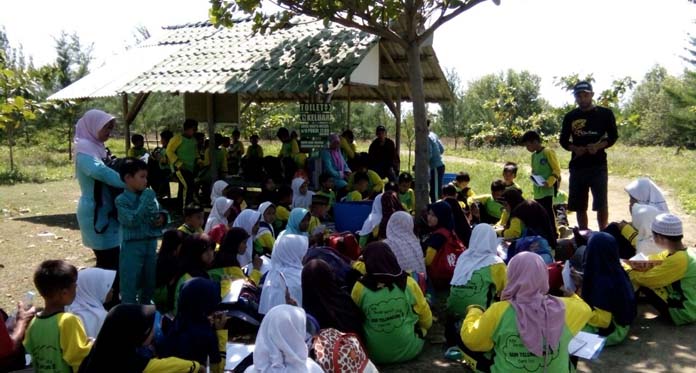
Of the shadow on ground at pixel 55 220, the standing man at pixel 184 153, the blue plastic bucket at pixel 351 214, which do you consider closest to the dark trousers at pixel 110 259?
the blue plastic bucket at pixel 351 214

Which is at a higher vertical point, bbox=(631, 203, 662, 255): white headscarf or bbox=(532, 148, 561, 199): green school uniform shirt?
bbox=(532, 148, 561, 199): green school uniform shirt

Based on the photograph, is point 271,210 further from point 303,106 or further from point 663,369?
point 663,369

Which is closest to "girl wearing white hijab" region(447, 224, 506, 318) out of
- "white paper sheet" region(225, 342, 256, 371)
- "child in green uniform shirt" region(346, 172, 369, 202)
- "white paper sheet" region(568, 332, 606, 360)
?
"white paper sheet" region(568, 332, 606, 360)

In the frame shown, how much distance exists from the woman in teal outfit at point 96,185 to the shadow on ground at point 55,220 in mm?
5200

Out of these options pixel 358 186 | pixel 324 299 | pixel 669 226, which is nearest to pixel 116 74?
pixel 358 186

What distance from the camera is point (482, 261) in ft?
15.3

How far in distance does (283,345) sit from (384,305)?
1.51m

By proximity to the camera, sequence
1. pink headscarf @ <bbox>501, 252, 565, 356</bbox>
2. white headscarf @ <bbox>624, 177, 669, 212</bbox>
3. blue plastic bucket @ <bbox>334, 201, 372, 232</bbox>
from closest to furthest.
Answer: pink headscarf @ <bbox>501, 252, 565, 356</bbox>
white headscarf @ <bbox>624, 177, 669, 212</bbox>
blue plastic bucket @ <bbox>334, 201, 372, 232</bbox>

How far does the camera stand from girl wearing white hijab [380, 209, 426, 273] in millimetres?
5262

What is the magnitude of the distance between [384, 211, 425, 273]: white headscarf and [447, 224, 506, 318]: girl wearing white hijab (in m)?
0.63

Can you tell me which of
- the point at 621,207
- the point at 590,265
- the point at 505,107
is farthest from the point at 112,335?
the point at 505,107

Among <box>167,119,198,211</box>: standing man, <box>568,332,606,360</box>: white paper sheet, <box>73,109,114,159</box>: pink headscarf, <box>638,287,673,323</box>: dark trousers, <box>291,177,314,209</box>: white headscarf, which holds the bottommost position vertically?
<box>638,287,673,323</box>: dark trousers

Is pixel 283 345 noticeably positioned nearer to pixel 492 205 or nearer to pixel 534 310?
pixel 534 310

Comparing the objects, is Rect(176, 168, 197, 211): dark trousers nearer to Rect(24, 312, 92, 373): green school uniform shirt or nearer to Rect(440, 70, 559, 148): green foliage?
Rect(24, 312, 92, 373): green school uniform shirt
